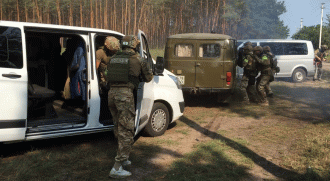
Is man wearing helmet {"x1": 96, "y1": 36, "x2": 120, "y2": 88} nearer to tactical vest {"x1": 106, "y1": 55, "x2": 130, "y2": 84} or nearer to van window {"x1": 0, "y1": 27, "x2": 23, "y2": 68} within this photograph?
tactical vest {"x1": 106, "y1": 55, "x2": 130, "y2": 84}

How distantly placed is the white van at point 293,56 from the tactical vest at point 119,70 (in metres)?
11.9

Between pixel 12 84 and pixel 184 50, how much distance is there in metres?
5.99

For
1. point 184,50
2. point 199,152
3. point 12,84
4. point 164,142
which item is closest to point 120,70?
point 12,84

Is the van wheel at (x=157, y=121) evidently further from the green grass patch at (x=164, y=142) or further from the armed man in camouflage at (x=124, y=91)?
the armed man in camouflage at (x=124, y=91)

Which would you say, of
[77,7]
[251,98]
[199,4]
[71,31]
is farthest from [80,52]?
[199,4]

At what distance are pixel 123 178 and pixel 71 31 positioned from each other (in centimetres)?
245

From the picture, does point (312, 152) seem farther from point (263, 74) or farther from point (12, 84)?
point (263, 74)

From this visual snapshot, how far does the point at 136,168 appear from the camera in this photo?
16.3 feet

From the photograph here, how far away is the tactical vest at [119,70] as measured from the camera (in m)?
4.55

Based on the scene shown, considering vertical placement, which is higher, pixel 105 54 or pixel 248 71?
pixel 105 54

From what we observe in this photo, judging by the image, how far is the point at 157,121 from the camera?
6652mm

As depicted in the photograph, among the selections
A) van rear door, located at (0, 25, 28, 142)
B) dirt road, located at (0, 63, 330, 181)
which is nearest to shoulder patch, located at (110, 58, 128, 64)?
van rear door, located at (0, 25, 28, 142)

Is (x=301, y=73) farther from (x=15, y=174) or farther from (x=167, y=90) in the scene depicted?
(x=15, y=174)

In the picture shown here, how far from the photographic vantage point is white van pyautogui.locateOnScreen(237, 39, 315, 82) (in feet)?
51.6
